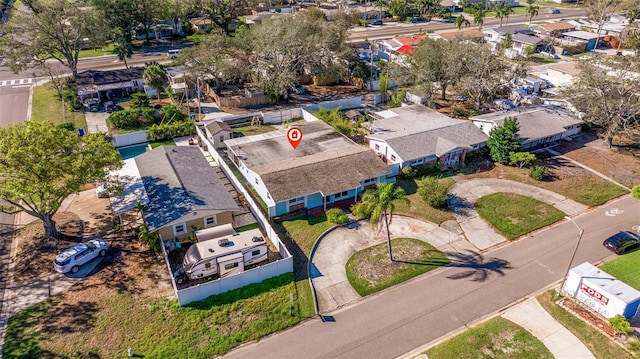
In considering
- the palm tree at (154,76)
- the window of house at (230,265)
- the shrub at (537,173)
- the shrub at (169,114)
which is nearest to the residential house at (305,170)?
the window of house at (230,265)

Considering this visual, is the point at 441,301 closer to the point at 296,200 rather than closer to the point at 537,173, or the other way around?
the point at 296,200

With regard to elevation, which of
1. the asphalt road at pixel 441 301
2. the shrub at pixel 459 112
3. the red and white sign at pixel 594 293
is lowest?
the asphalt road at pixel 441 301

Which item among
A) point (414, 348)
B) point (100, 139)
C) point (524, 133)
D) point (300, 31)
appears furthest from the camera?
point (300, 31)

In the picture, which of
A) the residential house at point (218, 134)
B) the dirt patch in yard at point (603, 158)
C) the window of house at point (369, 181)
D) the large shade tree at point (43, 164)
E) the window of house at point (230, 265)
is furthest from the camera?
the residential house at point (218, 134)

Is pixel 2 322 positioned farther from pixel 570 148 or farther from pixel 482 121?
pixel 570 148

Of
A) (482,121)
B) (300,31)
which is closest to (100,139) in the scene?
(300,31)

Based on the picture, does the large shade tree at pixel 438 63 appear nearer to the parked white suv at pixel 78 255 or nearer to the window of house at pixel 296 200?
the window of house at pixel 296 200
